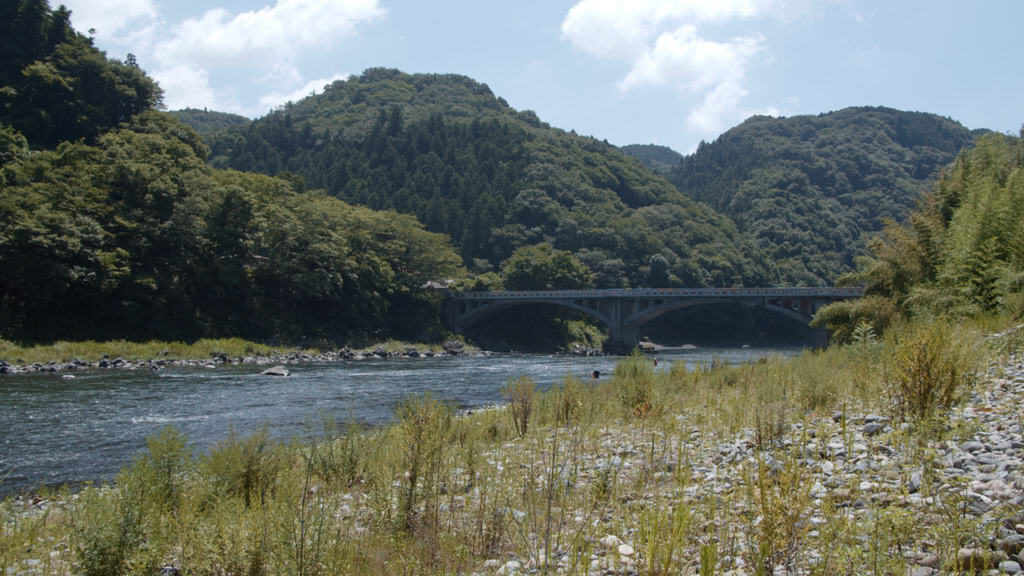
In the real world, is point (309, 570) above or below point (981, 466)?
below

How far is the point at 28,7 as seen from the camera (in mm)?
60062

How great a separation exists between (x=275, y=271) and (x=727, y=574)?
52.8 meters

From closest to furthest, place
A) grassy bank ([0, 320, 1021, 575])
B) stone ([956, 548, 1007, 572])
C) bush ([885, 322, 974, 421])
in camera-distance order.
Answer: stone ([956, 548, 1007, 572]), grassy bank ([0, 320, 1021, 575]), bush ([885, 322, 974, 421])

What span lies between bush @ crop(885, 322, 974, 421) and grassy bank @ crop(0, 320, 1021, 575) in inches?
0.8

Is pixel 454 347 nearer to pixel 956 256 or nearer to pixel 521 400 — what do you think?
pixel 956 256

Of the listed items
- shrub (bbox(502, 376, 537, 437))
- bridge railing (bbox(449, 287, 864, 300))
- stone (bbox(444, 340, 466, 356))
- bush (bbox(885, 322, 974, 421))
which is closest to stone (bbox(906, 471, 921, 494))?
bush (bbox(885, 322, 974, 421))

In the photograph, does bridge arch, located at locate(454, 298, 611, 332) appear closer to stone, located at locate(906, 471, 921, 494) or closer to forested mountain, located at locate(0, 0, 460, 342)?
forested mountain, located at locate(0, 0, 460, 342)

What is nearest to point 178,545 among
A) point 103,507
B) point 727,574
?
point 103,507

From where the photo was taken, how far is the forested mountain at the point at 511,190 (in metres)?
97.8

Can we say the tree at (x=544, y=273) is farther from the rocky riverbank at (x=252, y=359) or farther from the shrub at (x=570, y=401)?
the shrub at (x=570, y=401)

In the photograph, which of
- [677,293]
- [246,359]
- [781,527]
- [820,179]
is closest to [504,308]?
[677,293]

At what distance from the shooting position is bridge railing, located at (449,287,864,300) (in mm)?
55844

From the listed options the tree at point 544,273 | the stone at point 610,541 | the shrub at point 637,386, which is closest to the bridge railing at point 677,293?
the tree at point 544,273

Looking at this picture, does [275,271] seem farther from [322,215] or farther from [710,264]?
[710,264]
